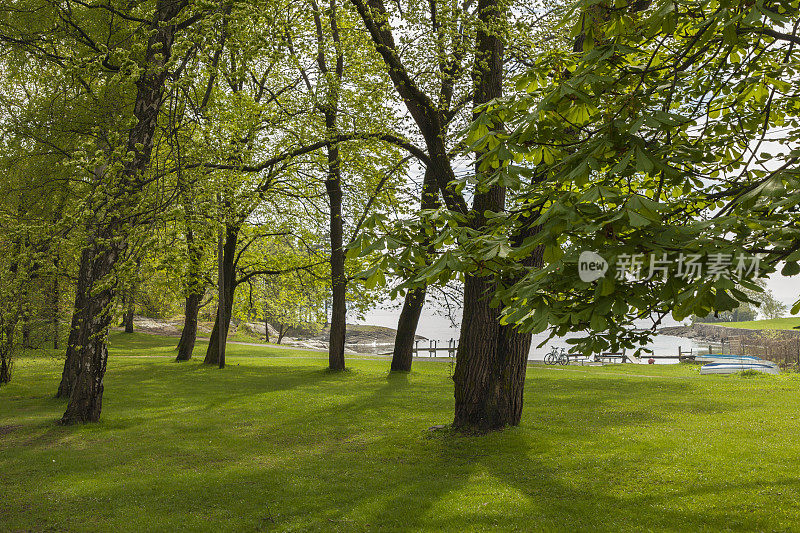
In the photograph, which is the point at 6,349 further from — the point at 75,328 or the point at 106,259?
the point at 106,259

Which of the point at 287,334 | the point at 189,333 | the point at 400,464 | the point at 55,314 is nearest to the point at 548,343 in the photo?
the point at 287,334

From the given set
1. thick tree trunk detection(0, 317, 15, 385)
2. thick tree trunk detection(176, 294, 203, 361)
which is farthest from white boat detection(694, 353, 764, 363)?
thick tree trunk detection(0, 317, 15, 385)

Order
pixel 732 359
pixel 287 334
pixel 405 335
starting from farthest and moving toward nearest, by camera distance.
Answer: pixel 287 334 → pixel 732 359 → pixel 405 335

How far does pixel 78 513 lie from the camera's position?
6.42 metres

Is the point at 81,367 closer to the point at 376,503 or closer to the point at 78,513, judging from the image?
the point at 78,513

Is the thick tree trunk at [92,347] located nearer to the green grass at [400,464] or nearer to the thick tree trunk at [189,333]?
the green grass at [400,464]

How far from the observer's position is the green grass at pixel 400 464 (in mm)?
6039

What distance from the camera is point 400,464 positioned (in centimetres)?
844

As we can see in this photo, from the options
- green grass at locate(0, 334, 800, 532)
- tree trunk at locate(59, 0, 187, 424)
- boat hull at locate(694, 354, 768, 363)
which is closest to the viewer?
green grass at locate(0, 334, 800, 532)

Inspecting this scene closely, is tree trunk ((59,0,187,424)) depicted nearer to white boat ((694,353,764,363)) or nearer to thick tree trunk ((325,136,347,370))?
thick tree trunk ((325,136,347,370))

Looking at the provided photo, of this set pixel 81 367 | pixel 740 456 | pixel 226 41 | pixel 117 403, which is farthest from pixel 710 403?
pixel 117 403

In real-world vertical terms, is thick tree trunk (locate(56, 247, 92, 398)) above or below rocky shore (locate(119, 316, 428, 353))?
above

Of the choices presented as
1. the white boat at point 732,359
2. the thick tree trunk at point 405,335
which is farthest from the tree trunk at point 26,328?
the white boat at point 732,359

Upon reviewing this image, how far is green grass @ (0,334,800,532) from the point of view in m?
6.04
